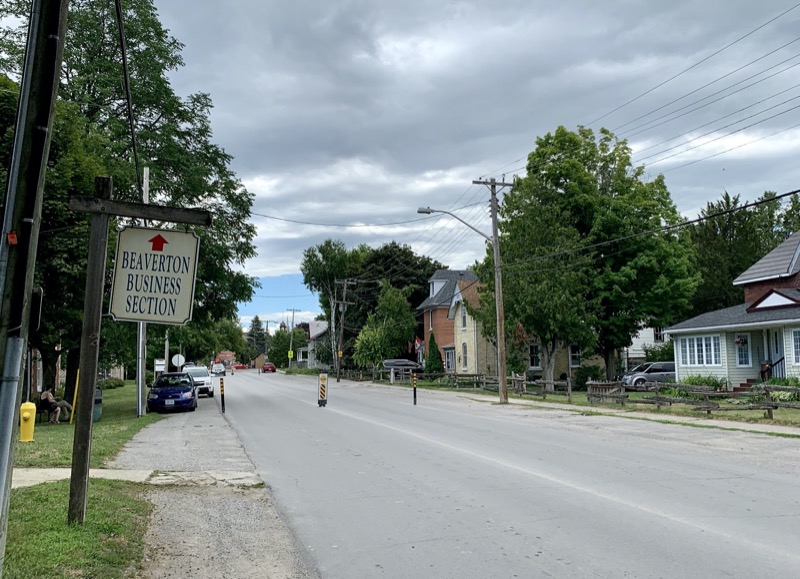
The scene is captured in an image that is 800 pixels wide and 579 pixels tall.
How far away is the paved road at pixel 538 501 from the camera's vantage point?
20.6ft

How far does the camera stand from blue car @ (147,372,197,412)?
26.8 m

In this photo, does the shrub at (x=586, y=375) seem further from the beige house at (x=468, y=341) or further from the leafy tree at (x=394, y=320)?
the leafy tree at (x=394, y=320)

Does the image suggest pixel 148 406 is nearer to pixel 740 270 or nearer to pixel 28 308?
pixel 28 308

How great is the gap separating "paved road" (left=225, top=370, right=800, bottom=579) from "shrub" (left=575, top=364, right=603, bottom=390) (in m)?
26.8

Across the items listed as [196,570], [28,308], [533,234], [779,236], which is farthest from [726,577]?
[779,236]

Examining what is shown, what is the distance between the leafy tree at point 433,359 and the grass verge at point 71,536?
4956 cm

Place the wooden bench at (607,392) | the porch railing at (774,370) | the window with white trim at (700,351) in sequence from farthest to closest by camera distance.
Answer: the window with white trim at (700,351) < the porch railing at (774,370) < the wooden bench at (607,392)

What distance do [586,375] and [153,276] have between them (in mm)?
40122

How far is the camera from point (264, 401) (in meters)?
32.3

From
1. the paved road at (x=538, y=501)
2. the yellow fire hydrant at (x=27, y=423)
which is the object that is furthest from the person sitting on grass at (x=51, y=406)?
the paved road at (x=538, y=501)

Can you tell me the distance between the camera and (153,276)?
7.37 metres

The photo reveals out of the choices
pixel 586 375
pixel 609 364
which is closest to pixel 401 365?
pixel 586 375

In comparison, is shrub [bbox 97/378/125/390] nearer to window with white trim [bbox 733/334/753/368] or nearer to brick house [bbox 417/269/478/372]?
brick house [bbox 417/269/478/372]

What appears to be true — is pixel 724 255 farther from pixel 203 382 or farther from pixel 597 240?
pixel 203 382
